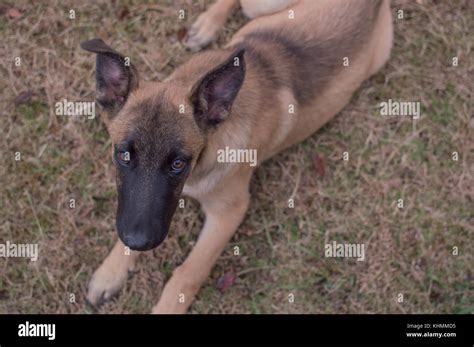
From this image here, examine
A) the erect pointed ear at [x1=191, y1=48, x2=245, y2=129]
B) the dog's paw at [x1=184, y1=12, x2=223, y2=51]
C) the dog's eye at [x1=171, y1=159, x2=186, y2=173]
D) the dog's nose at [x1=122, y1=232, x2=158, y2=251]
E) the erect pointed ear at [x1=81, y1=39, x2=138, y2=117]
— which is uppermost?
the dog's paw at [x1=184, y1=12, x2=223, y2=51]

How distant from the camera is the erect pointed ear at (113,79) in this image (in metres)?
3.82

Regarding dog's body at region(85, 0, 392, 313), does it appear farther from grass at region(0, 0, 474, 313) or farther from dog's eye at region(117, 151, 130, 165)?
grass at region(0, 0, 474, 313)

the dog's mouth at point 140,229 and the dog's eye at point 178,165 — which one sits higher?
the dog's eye at point 178,165

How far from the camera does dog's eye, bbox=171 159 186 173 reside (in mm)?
3814

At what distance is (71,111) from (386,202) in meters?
3.21

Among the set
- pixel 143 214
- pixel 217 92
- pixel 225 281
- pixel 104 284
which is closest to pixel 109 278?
pixel 104 284

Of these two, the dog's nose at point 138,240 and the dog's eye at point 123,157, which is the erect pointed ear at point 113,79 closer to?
the dog's eye at point 123,157

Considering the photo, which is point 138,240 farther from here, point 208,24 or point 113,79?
point 208,24

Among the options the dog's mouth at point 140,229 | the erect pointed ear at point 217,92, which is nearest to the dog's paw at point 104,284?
the dog's mouth at point 140,229

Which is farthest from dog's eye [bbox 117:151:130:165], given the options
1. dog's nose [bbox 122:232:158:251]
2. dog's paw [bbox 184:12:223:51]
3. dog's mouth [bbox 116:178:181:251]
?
dog's paw [bbox 184:12:223:51]

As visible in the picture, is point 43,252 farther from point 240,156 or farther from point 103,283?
point 240,156

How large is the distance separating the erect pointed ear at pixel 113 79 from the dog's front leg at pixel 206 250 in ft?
4.31

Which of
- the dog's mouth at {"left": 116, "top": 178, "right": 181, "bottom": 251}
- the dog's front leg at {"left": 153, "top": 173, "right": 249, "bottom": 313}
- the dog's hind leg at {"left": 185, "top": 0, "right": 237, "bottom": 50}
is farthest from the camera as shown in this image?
the dog's hind leg at {"left": 185, "top": 0, "right": 237, "bottom": 50}

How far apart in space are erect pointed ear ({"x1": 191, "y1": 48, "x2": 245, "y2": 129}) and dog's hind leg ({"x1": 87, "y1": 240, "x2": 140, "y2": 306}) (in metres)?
1.87
